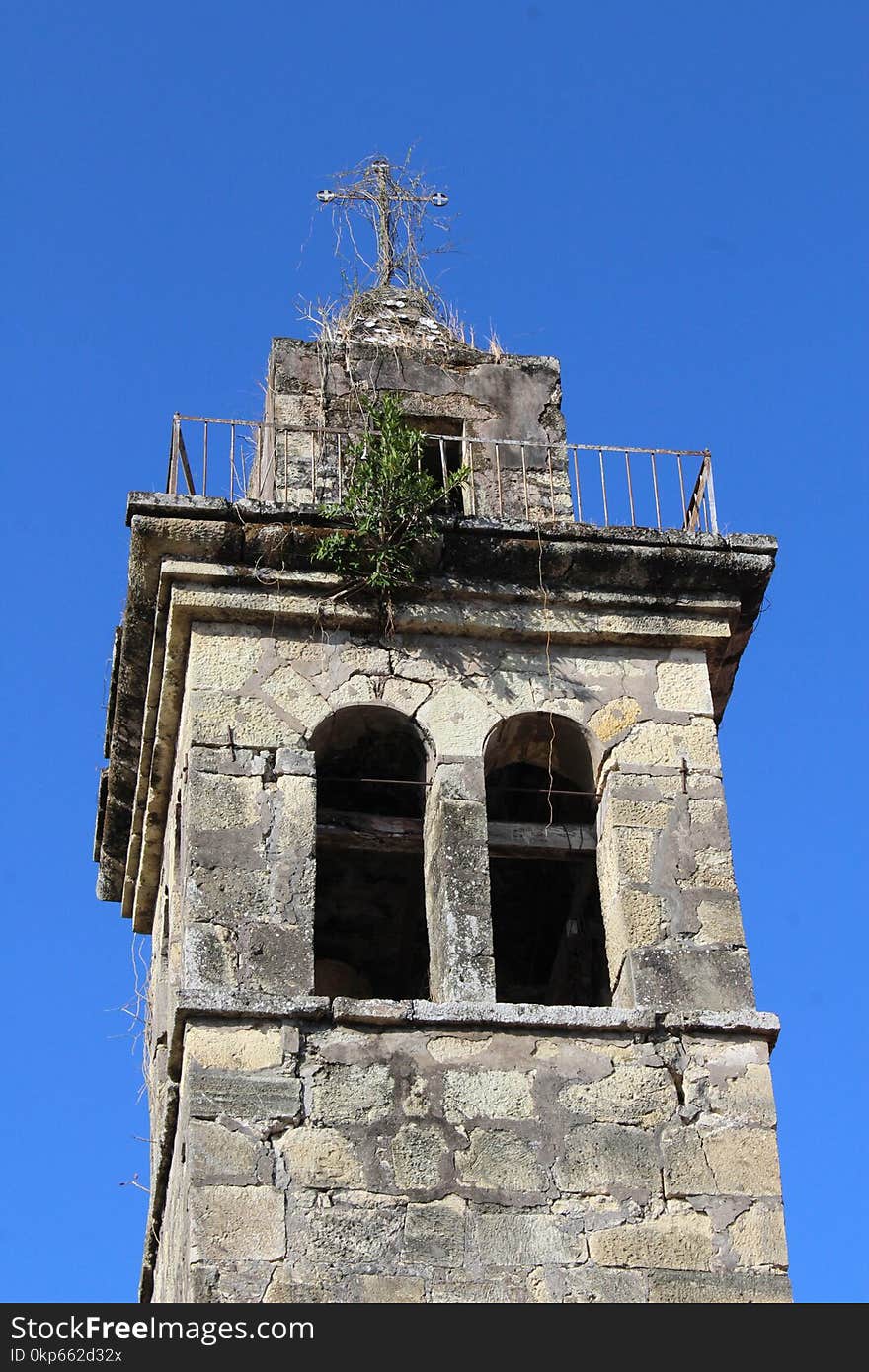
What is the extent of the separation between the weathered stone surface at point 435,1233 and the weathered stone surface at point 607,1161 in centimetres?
50

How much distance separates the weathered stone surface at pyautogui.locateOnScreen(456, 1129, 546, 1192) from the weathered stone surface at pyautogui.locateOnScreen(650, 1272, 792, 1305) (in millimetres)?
669

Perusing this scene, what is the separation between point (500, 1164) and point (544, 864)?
144 inches

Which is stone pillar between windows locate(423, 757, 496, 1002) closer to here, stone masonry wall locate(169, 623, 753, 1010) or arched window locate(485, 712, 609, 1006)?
stone masonry wall locate(169, 623, 753, 1010)

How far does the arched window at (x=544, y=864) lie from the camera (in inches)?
487

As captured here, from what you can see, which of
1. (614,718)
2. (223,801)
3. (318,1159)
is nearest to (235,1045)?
(318,1159)

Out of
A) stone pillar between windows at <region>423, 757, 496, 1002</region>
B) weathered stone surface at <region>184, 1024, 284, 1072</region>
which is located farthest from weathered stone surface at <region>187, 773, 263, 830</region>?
weathered stone surface at <region>184, 1024, 284, 1072</region>

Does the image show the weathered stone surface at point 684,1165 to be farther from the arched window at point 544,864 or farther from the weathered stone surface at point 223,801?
the weathered stone surface at point 223,801

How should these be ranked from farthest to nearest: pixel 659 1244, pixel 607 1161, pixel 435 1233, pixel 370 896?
pixel 370 896 < pixel 607 1161 < pixel 659 1244 < pixel 435 1233

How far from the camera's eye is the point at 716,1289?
34.8ft

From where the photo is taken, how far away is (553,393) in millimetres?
14070

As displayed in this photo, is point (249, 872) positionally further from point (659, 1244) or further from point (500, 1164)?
point (659, 1244)
